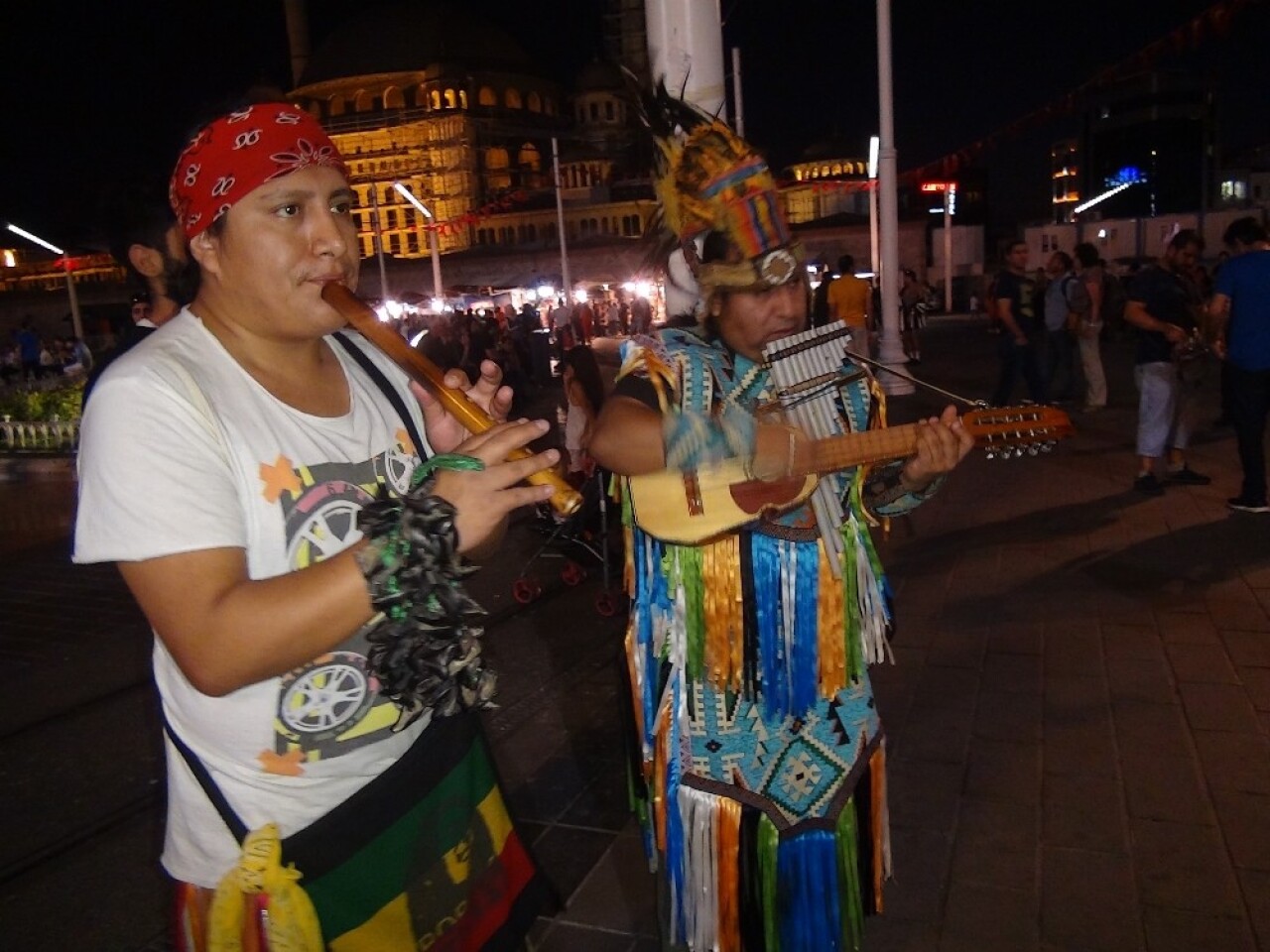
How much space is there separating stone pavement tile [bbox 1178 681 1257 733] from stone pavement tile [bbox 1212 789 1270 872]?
55 cm

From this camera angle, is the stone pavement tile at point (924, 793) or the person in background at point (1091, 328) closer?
the stone pavement tile at point (924, 793)

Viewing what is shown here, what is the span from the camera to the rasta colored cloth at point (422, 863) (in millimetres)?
1509

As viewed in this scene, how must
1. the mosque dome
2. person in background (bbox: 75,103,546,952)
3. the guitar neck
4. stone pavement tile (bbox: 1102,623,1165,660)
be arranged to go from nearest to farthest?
person in background (bbox: 75,103,546,952)
the guitar neck
stone pavement tile (bbox: 1102,623,1165,660)
the mosque dome

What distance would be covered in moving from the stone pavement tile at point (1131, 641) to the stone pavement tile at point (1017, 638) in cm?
31

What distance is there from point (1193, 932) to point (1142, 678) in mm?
1851

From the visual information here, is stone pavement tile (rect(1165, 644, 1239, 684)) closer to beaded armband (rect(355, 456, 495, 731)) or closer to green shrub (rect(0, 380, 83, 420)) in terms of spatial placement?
beaded armband (rect(355, 456, 495, 731))

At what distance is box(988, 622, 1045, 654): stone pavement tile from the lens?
4.76 meters

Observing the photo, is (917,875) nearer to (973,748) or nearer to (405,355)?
(973,748)

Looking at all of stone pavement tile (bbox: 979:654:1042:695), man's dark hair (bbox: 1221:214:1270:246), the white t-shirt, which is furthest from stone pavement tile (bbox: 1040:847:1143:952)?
man's dark hair (bbox: 1221:214:1270:246)

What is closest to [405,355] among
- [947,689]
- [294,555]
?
[294,555]

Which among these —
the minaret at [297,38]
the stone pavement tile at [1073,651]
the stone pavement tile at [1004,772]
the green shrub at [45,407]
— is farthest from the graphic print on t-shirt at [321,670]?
the minaret at [297,38]

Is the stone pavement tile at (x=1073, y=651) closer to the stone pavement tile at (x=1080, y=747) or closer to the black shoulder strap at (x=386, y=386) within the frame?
the stone pavement tile at (x=1080, y=747)

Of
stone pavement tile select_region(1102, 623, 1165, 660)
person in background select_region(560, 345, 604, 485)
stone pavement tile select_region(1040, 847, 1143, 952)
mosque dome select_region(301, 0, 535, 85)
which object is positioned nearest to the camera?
stone pavement tile select_region(1040, 847, 1143, 952)

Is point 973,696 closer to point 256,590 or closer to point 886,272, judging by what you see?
point 256,590
